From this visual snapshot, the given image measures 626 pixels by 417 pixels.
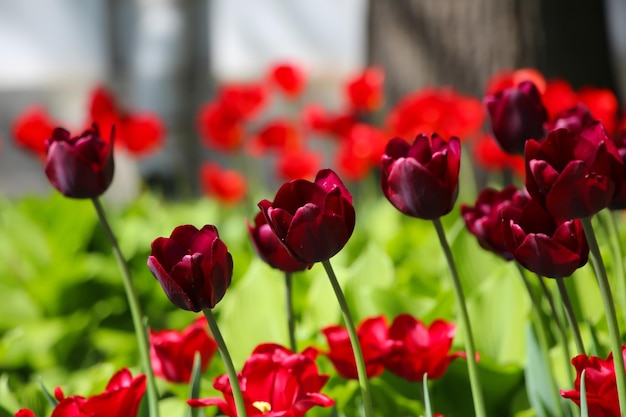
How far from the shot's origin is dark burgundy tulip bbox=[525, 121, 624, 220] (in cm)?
74

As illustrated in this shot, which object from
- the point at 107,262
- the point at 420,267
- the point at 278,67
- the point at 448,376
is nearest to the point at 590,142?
the point at 448,376

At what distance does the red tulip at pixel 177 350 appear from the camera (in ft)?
3.58

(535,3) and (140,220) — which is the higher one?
(535,3)

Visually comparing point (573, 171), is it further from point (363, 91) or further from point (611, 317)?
point (363, 91)

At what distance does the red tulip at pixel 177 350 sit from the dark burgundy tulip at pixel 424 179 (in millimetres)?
355

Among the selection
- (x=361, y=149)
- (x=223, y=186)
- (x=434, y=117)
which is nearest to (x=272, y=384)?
(x=434, y=117)

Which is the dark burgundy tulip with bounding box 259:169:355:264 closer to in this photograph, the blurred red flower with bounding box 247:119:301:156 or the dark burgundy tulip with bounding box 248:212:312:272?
the dark burgundy tulip with bounding box 248:212:312:272

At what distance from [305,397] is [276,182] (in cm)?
677

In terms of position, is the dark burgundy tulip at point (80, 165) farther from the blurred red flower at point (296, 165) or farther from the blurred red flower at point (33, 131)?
the blurred red flower at point (296, 165)

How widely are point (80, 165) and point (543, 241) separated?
502mm

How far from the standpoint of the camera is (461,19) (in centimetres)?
346

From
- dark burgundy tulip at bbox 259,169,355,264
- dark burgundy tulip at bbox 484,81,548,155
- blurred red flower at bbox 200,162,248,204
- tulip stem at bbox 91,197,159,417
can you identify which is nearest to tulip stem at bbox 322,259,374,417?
dark burgundy tulip at bbox 259,169,355,264

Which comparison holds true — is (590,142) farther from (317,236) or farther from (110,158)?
(110,158)

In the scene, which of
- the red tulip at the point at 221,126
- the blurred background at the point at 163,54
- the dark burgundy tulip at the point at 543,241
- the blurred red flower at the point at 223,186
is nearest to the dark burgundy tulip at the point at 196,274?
the dark burgundy tulip at the point at 543,241
